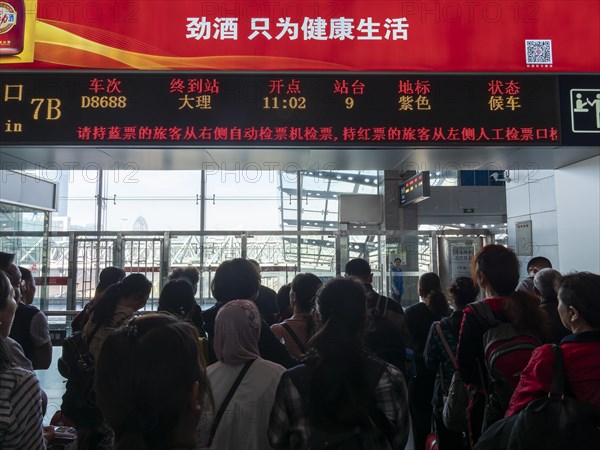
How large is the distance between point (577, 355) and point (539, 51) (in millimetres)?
2592

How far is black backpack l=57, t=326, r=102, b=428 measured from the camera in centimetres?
243

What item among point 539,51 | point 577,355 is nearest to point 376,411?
point 577,355

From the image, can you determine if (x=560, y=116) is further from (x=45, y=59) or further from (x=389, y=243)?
(x=389, y=243)

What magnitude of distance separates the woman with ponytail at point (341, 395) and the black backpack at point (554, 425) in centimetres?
32

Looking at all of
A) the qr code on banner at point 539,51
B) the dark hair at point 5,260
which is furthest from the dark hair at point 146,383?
the qr code on banner at point 539,51

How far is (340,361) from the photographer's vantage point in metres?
1.66

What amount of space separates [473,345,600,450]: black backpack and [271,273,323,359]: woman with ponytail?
54.8 inches

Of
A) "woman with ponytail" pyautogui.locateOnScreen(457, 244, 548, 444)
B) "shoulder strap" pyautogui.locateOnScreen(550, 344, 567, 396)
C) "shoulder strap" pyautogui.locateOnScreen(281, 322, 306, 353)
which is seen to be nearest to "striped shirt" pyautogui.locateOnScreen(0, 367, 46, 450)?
"shoulder strap" pyautogui.locateOnScreen(281, 322, 306, 353)

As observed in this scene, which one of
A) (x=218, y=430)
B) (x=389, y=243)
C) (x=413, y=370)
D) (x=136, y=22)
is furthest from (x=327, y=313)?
(x=389, y=243)

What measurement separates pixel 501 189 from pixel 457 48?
427 inches

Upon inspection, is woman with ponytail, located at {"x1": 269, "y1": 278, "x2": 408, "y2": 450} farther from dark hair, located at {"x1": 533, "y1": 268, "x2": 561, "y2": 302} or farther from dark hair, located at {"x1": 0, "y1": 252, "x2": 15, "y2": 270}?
dark hair, located at {"x1": 0, "y1": 252, "x2": 15, "y2": 270}

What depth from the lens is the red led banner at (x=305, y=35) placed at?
11.4 feet

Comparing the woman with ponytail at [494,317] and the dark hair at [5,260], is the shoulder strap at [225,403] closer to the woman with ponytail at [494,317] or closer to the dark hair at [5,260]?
the woman with ponytail at [494,317]

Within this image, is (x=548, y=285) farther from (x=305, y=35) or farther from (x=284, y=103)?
(x=305, y=35)
